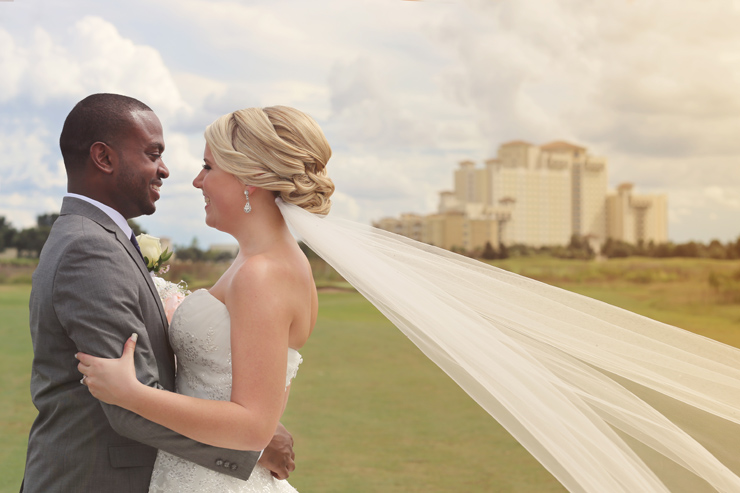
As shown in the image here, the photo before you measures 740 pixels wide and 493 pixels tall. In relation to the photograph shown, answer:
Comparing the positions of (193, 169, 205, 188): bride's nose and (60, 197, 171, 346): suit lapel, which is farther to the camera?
(193, 169, 205, 188): bride's nose

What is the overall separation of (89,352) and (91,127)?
56cm

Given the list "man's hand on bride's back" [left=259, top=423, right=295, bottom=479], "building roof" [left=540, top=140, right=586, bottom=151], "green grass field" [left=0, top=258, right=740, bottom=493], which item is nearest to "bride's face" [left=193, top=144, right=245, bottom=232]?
"man's hand on bride's back" [left=259, top=423, right=295, bottom=479]

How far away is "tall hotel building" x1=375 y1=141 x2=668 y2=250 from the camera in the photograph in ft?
101

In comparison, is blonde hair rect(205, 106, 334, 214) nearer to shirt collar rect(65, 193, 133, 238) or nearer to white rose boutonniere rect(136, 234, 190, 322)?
shirt collar rect(65, 193, 133, 238)

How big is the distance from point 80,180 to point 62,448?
65cm

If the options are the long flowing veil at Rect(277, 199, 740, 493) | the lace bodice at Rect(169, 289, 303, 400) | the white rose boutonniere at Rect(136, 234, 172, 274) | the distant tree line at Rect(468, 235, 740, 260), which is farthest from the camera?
the distant tree line at Rect(468, 235, 740, 260)

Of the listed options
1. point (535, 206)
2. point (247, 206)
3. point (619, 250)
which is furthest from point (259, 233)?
point (535, 206)

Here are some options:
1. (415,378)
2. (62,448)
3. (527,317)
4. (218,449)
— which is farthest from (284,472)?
(415,378)

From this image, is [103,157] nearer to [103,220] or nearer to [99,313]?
[103,220]

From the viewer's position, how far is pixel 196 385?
5.82 feet

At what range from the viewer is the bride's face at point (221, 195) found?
1.74 meters

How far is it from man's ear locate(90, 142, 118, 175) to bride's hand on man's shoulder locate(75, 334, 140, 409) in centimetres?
48

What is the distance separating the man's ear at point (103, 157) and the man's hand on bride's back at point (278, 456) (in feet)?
2.76

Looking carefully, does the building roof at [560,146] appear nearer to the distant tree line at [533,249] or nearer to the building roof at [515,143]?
the building roof at [515,143]
